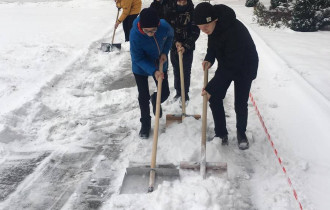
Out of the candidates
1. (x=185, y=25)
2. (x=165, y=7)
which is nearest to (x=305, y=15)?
(x=185, y=25)

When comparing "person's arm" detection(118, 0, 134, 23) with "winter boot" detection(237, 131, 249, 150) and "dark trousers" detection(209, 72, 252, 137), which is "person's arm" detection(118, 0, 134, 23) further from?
"winter boot" detection(237, 131, 249, 150)

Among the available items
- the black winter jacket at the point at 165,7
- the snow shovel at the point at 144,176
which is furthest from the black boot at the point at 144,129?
the black winter jacket at the point at 165,7

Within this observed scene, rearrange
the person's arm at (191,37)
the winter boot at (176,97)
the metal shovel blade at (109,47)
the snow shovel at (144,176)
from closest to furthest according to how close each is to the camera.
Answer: the snow shovel at (144,176), the person's arm at (191,37), the winter boot at (176,97), the metal shovel blade at (109,47)

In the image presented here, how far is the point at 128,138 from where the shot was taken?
435 centimetres

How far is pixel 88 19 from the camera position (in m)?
13.8

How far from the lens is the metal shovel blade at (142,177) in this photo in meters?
3.24

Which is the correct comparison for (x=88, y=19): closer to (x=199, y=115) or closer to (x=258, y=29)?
(x=258, y=29)

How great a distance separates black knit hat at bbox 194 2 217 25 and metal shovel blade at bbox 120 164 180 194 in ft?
4.91

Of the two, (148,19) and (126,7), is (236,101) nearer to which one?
(148,19)

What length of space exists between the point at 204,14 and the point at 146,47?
0.95m

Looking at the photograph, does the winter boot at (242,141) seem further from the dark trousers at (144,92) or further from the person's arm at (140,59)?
the person's arm at (140,59)

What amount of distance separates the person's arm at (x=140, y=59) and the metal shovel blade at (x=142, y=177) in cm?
111

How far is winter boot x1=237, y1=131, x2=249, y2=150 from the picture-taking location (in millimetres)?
3872

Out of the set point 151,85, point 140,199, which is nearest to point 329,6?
point 151,85
